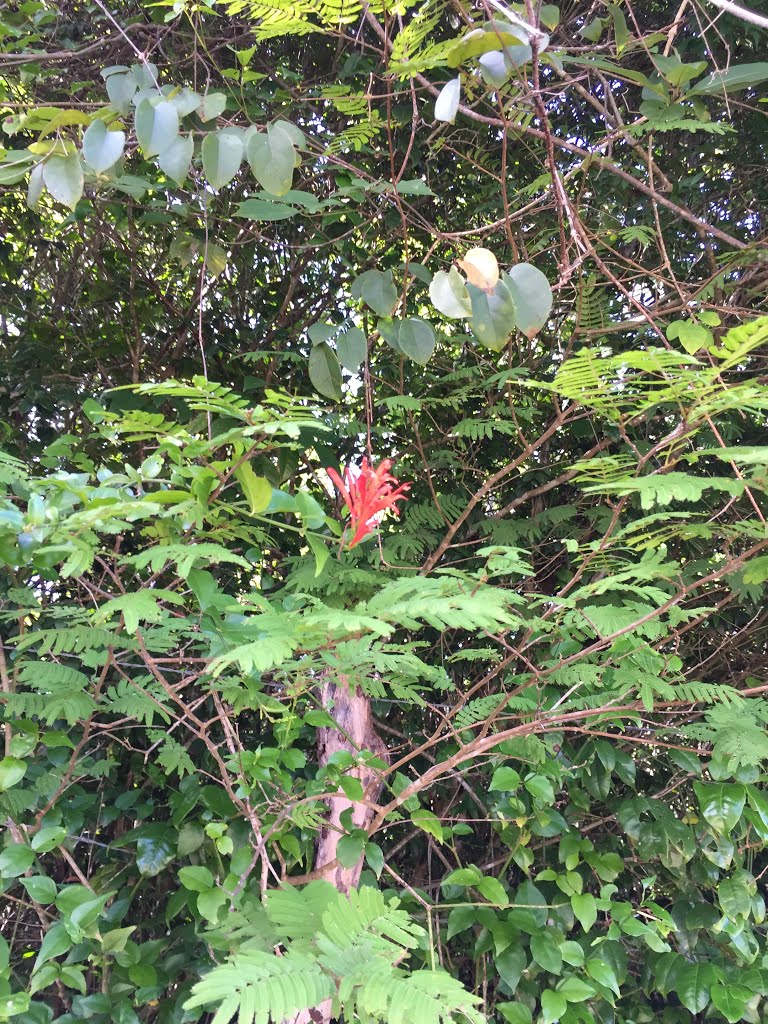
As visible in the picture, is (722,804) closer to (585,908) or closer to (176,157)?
(585,908)

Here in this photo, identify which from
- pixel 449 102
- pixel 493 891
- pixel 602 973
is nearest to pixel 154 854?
pixel 493 891

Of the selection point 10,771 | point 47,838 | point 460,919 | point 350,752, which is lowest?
point 460,919

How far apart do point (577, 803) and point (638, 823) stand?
12 cm

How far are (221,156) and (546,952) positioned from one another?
4.55 ft

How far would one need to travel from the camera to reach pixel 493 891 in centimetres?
120

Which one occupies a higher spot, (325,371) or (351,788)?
(325,371)

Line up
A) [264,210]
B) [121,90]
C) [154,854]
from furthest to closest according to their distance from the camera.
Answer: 1. [154,854]
2. [264,210]
3. [121,90]

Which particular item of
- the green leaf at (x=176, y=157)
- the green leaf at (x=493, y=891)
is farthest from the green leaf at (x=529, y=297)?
the green leaf at (x=493, y=891)

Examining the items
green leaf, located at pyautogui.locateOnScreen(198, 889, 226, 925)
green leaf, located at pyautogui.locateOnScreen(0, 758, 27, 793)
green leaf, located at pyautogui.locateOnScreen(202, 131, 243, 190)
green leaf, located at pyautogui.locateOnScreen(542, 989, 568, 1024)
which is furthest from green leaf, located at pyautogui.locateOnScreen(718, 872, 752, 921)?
green leaf, located at pyautogui.locateOnScreen(202, 131, 243, 190)

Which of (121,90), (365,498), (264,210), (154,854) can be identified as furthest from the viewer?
(154,854)

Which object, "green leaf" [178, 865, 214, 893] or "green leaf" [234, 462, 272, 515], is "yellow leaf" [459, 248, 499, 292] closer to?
"green leaf" [234, 462, 272, 515]

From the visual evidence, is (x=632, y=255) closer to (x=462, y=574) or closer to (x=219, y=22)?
(x=219, y=22)

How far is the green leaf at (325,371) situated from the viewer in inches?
46.1

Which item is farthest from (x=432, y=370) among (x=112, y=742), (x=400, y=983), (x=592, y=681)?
(x=400, y=983)
